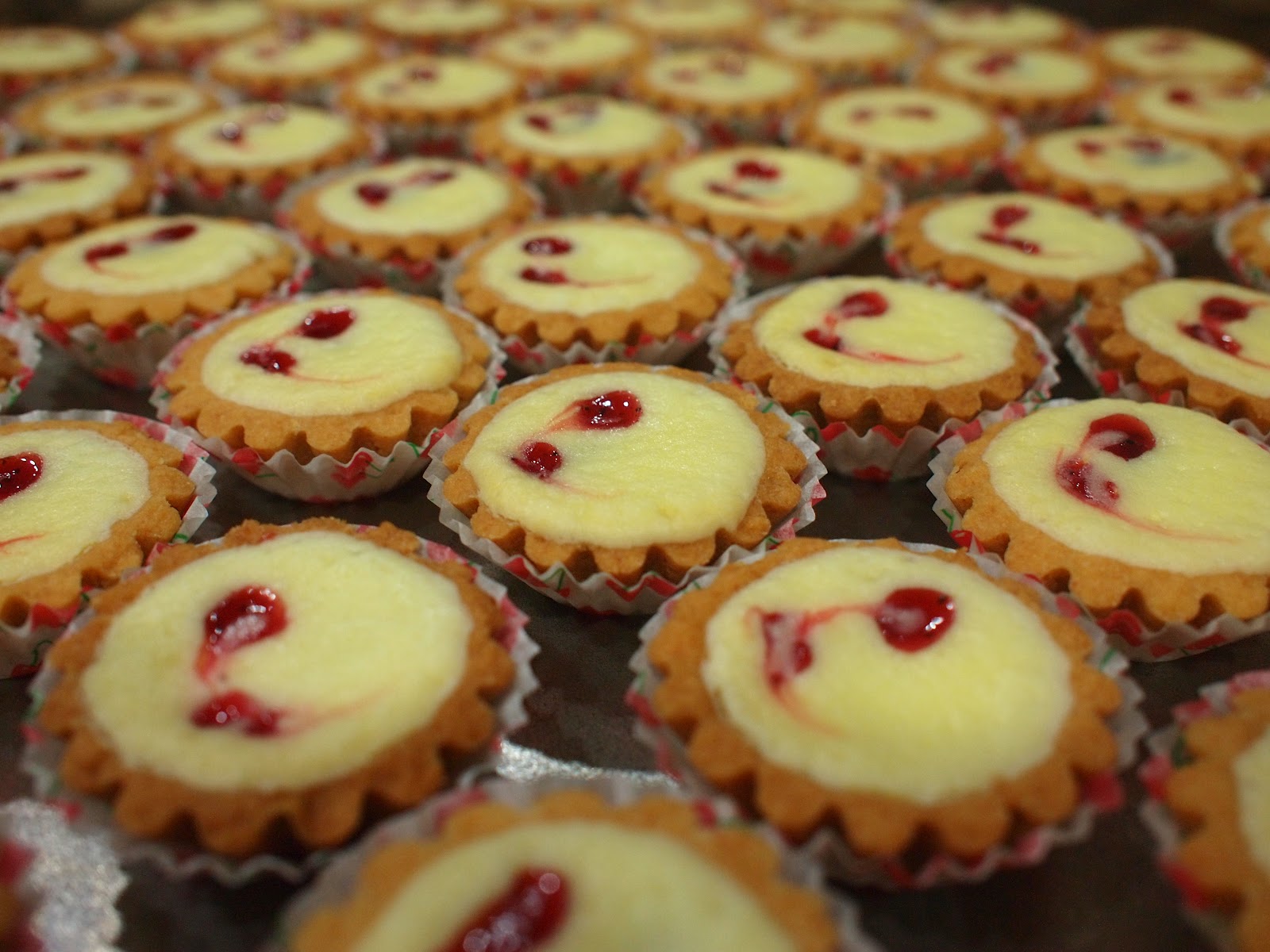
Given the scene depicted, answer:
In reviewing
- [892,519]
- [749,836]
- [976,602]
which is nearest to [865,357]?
[892,519]

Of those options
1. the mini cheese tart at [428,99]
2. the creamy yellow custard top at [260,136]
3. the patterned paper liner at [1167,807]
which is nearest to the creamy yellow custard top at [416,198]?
the creamy yellow custard top at [260,136]

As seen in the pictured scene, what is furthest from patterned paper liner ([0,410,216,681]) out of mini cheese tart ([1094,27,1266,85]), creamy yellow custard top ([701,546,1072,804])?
mini cheese tart ([1094,27,1266,85])

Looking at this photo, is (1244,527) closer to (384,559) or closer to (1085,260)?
(1085,260)

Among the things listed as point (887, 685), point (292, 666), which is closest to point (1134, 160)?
point (887, 685)

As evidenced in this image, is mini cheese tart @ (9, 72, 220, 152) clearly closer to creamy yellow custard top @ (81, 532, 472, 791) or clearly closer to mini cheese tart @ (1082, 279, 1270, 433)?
creamy yellow custard top @ (81, 532, 472, 791)

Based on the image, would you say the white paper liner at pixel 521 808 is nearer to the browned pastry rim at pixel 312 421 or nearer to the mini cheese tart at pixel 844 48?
the browned pastry rim at pixel 312 421

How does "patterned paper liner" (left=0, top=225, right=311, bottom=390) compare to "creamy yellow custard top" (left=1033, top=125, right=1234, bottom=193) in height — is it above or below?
below
